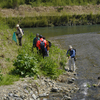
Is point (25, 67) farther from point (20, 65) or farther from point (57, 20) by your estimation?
point (57, 20)

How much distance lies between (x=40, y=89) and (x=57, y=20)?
1558 inches

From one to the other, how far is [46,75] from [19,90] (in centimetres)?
263

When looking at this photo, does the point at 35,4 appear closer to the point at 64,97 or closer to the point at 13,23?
the point at 13,23

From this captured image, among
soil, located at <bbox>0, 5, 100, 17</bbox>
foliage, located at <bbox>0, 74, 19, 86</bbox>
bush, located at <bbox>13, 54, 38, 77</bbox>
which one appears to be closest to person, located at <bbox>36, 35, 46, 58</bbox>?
bush, located at <bbox>13, 54, 38, 77</bbox>

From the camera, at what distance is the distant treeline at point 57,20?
4341 cm

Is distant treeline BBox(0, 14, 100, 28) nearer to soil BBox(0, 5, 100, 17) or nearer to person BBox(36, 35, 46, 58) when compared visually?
soil BBox(0, 5, 100, 17)

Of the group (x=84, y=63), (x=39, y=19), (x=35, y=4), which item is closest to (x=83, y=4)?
(x=35, y=4)

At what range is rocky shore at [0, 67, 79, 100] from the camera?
6.31m

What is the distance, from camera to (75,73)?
10078 millimetres

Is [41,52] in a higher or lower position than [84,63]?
higher

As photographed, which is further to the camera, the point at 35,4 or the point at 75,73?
the point at 35,4

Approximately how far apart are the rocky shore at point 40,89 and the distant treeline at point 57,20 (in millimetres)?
35070

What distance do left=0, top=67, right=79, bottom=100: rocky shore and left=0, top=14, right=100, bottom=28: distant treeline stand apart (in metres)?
35.1

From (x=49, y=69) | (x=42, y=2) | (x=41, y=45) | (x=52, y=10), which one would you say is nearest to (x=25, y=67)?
(x=49, y=69)
